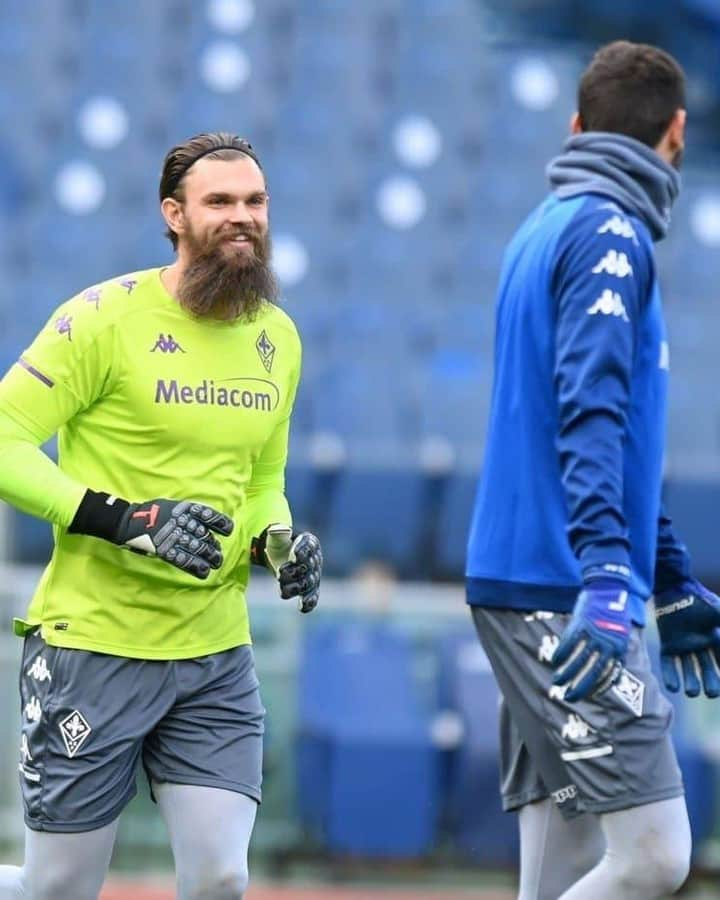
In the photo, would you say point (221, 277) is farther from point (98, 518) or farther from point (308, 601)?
point (308, 601)

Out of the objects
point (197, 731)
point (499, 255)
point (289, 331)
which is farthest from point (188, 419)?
point (499, 255)

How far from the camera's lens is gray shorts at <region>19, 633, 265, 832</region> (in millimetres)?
3674

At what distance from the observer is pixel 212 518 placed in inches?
139

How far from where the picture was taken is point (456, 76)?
522 inches

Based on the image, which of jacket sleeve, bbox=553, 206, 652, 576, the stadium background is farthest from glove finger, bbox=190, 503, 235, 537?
the stadium background

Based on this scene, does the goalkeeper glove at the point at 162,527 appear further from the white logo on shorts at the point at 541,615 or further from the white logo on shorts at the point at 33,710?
the white logo on shorts at the point at 541,615

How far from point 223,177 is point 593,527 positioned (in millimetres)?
1052

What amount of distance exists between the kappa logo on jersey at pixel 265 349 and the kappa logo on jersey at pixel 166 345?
201mm

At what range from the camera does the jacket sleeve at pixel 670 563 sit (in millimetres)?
3971

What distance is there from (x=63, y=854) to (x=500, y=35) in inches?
419

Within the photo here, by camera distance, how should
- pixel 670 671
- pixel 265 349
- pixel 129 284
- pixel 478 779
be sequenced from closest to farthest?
pixel 129 284, pixel 265 349, pixel 670 671, pixel 478 779

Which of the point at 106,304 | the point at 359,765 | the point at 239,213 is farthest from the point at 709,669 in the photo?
the point at 359,765

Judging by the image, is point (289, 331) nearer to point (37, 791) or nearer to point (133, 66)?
point (37, 791)

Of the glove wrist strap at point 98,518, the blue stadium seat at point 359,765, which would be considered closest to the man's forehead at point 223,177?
the glove wrist strap at point 98,518
